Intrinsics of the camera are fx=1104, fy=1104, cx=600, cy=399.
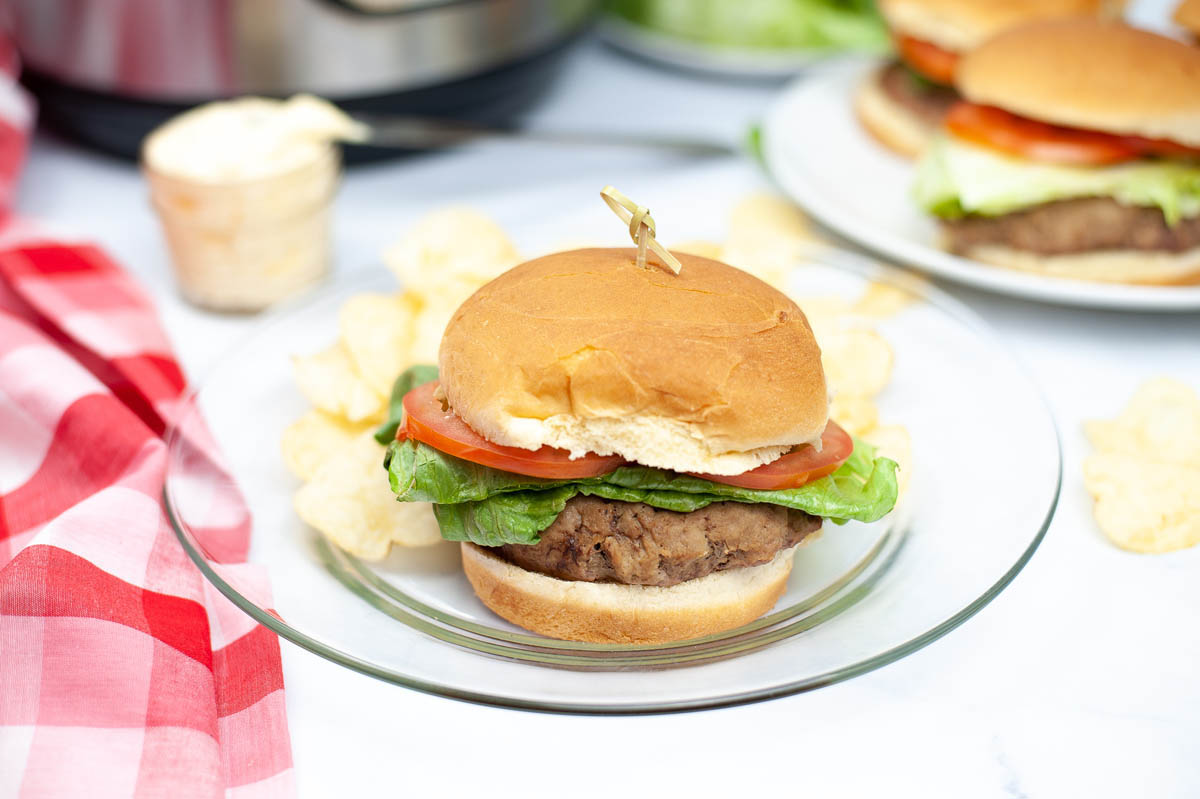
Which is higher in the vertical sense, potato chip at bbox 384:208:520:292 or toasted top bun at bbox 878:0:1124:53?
toasted top bun at bbox 878:0:1124:53

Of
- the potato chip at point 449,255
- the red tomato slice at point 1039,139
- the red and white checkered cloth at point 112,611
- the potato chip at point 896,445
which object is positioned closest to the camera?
the red and white checkered cloth at point 112,611

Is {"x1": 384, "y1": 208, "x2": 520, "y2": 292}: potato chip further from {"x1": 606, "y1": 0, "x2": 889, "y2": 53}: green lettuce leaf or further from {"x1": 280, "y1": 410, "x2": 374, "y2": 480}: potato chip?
{"x1": 606, "y1": 0, "x2": 889, "y2": 53}: green lettuce leaf

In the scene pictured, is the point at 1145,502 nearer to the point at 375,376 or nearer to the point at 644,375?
the point at 644,375

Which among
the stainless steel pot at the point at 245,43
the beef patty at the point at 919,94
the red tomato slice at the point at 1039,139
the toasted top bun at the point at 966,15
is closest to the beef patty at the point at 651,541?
the red tomato slice at the point at 1039,139

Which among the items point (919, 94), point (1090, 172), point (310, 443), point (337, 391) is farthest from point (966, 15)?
point (310, 443)

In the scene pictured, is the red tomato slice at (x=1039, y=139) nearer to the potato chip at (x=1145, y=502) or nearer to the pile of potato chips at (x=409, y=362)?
the pile of potato chips at (x=409, y=362)

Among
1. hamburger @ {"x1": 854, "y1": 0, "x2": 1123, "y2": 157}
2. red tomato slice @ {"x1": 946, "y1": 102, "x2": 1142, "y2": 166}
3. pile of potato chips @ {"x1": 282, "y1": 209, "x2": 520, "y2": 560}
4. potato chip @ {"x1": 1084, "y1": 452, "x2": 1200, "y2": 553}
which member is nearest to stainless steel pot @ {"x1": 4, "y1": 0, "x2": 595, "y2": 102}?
pile of potato chips @ {"x1": 282, "y1": 209, "x2": 520, "y2": 560}
